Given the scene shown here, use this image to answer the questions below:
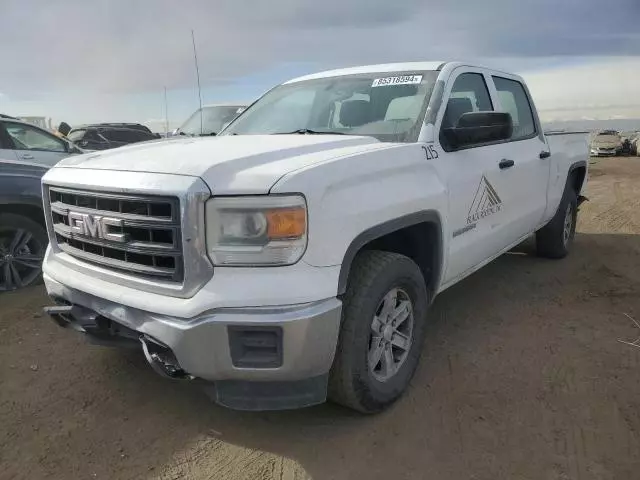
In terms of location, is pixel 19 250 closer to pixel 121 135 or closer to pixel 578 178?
pixel 578 178

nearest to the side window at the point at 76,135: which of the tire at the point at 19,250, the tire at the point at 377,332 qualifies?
the tire at the point at 19,250

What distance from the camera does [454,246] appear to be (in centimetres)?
365

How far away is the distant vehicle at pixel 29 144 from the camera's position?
24.0 ft

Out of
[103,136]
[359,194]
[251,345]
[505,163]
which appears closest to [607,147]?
[103,136]

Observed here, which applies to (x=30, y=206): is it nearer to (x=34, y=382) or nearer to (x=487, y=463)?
(x=34, y=382)

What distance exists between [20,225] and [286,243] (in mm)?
3818

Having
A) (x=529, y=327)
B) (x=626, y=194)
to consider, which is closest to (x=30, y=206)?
(x=529, y=327)

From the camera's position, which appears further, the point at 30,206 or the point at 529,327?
the point at 30,206

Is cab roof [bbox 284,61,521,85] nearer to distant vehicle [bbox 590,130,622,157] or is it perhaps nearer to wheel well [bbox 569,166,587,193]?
wheel well [bbox 569,166,587,193]

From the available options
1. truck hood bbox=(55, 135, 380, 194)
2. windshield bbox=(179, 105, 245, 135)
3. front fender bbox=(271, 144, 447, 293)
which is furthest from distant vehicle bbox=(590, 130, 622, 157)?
truck hood bbox=(55, 135, 380, 194)

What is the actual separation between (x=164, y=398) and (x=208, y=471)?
77cm

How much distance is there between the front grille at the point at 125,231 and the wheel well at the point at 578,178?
528 cm

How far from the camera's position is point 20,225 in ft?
17.1

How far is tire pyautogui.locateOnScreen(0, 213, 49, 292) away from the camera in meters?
5.20
